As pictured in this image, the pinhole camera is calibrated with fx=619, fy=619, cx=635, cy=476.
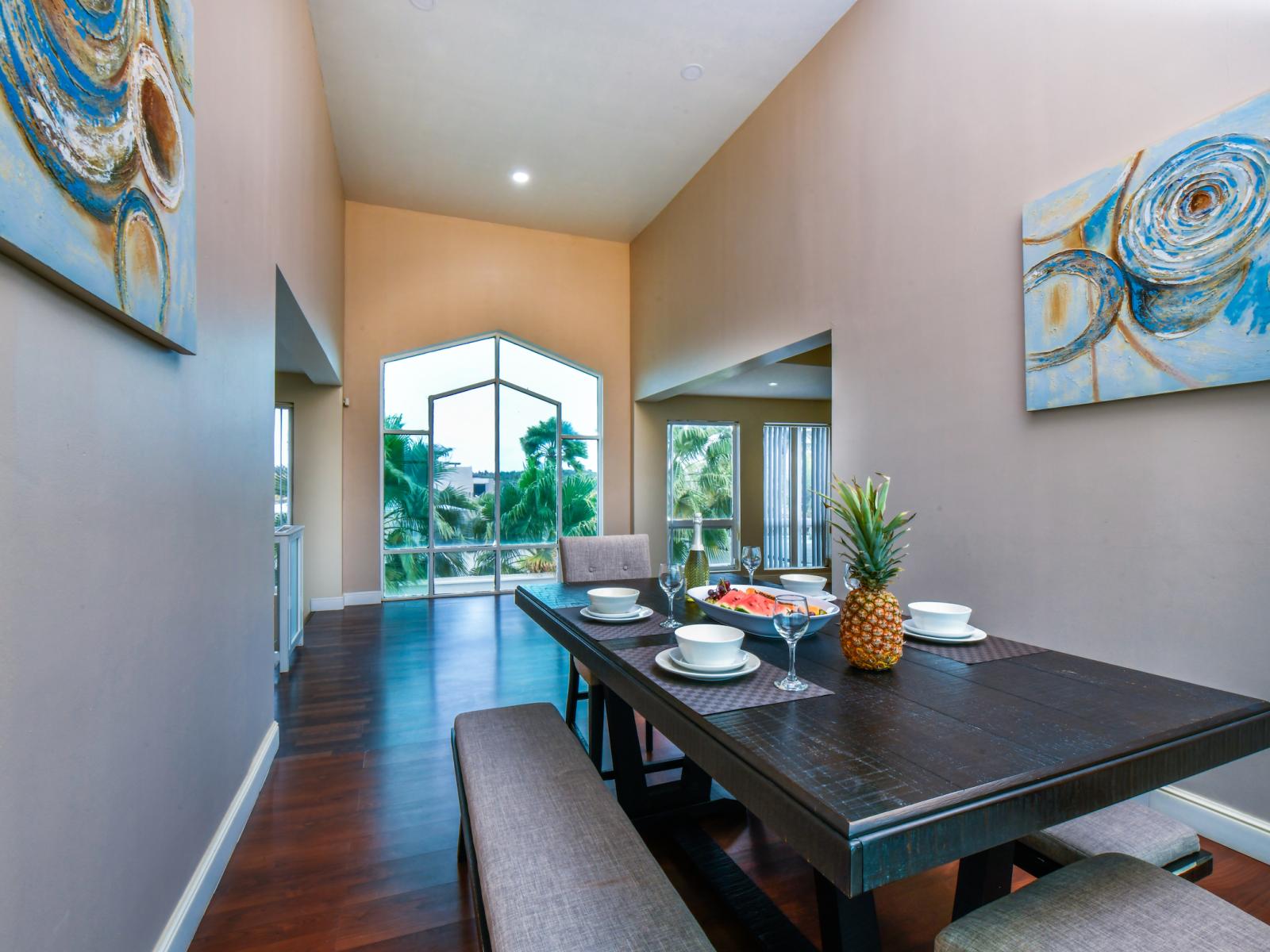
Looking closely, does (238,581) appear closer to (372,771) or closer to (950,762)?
(372,771)

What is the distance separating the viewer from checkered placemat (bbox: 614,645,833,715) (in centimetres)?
122

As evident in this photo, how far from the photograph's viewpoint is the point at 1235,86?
1.97 metres

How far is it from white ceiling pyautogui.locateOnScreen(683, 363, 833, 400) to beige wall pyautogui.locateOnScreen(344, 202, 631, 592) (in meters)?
1.30

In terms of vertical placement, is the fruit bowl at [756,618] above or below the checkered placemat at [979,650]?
above

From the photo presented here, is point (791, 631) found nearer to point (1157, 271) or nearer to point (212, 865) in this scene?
point (212, 865)

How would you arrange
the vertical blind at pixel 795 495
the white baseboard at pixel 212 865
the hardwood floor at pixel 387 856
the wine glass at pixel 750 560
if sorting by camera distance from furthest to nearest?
the vertical blind at pixel 795 495
the wine glass at pixel 750 560
the hardwood floor at pixel 387 856
the white baseboard at pixel 212 865

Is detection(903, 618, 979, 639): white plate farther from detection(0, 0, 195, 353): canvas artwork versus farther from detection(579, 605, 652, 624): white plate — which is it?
detection(0, 0, 195, 353): canvas artwork

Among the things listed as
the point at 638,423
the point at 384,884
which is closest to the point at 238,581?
the point at 384,884

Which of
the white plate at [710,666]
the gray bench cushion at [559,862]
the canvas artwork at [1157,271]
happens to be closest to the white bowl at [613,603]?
the gray bench cushion at [559,862]

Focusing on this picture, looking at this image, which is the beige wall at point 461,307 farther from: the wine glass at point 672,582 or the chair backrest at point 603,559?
the wine glass at point 672,582

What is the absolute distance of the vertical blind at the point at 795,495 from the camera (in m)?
8.75

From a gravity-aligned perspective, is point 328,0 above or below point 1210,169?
above

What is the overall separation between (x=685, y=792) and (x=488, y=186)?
5.53 metres

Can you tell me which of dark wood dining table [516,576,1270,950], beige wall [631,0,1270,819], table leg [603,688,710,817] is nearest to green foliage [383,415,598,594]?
beige wall [631,0,1270,819]
